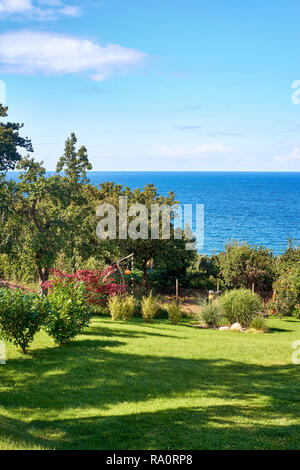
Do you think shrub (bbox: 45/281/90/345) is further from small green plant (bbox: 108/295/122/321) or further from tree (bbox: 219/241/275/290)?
tree (bbox: 219/241/275/290)

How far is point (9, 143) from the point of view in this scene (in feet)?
94.3

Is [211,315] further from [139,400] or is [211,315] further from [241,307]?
[139,400]

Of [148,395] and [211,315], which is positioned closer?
[148,395]

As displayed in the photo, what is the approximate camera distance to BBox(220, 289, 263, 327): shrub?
15969 mm

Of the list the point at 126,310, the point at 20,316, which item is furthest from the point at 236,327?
the point at 20,316

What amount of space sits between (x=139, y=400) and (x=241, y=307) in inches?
366

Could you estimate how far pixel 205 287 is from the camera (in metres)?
23.7

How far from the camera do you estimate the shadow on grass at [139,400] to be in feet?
19.3

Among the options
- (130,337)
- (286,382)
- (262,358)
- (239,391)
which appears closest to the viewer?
(239,391)

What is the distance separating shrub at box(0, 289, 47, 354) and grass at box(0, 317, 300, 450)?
53cm

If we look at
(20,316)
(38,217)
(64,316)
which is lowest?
(64,316)

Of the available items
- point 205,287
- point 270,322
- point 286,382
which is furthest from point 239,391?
point 205,287
